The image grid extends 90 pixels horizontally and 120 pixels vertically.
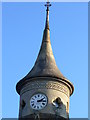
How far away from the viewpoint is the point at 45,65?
182ft

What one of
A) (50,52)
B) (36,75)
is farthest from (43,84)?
(50,52)

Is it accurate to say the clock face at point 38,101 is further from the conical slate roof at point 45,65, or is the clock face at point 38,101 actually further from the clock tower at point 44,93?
the conical slate roof at point 45,65

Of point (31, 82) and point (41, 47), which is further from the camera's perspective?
point (41, 47)

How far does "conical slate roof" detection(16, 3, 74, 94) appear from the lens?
54.2 metres

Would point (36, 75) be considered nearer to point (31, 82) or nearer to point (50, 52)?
point (31, 82)

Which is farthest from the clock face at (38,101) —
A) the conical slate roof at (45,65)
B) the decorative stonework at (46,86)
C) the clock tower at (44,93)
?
the conical slate roof at (45,65)

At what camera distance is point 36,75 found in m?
54.0

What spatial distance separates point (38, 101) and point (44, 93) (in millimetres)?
888

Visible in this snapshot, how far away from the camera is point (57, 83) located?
53.8 m

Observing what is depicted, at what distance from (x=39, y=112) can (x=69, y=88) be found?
3.93m

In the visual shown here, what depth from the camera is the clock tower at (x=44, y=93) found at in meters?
52.2

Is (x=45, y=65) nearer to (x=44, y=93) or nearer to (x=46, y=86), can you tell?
(x=46, y=86)

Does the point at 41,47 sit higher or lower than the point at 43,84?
higher

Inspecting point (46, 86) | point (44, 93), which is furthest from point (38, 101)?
point (46, 86)
